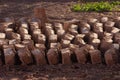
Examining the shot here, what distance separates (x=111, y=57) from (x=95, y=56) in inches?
8.8

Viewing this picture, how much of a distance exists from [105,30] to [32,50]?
1.49 m

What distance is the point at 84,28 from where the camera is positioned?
6152 mm

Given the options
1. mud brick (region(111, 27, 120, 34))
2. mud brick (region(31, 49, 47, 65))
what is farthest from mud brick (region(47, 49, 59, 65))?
mud brick (region(111, 27, 120, 34))

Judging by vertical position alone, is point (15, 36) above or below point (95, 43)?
above

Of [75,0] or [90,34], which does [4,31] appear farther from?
[75,0]

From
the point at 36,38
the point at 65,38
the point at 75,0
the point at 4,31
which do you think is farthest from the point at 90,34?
the point at 75,0

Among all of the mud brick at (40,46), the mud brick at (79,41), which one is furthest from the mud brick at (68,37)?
the mud brick at (40,46)

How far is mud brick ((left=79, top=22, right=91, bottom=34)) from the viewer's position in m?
6.06

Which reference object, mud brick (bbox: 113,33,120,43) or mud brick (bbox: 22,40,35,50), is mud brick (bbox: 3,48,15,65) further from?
mud brick (bbox: 113,33,120,43)

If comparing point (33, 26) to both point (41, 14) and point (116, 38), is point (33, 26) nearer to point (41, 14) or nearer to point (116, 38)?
point (41, 14)

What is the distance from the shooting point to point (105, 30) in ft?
20.4

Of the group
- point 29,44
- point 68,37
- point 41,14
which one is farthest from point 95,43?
point 41,14

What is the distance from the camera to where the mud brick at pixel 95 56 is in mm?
5188

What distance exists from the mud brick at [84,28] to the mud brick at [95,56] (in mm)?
857
